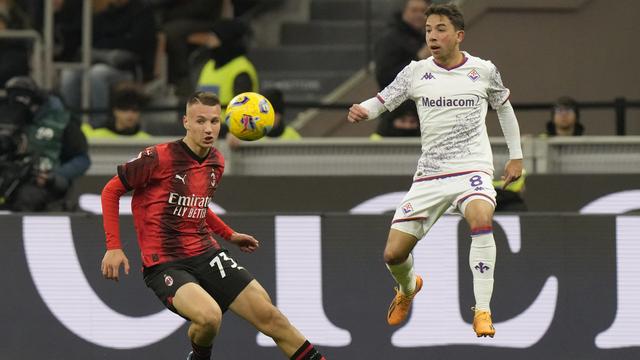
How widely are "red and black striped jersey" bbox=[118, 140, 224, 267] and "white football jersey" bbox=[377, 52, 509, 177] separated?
127 cm

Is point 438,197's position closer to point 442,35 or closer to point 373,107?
point 373,107

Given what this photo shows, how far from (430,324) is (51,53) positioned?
5.57m

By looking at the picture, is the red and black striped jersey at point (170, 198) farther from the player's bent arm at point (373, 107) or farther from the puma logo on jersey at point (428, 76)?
the puma logo on jersey at point (428, 76)

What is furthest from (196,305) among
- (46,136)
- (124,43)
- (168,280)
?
(124,43)

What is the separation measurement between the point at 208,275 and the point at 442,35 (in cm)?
208

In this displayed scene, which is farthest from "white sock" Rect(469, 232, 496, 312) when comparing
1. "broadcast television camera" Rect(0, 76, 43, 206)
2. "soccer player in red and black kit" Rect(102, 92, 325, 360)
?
"broadcast television camera" Rect(0, 76, 43, 206)

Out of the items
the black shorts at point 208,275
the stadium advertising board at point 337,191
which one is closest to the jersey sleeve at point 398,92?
the black shorts at point 208,275

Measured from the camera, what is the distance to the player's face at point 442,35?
390 inches

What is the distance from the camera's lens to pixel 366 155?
1388 centimetres

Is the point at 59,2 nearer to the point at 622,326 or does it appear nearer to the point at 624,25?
the point at 624,25

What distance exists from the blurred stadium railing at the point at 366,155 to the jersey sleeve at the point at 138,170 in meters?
3.83

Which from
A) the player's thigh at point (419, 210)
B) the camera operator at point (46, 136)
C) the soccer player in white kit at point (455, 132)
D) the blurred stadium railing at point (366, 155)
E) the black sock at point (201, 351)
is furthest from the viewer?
the blurred stadium railing at point (366, 155)

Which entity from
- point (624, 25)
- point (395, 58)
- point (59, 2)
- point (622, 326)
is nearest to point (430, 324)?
point (622, 326)

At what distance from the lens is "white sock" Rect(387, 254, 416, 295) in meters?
10.4
